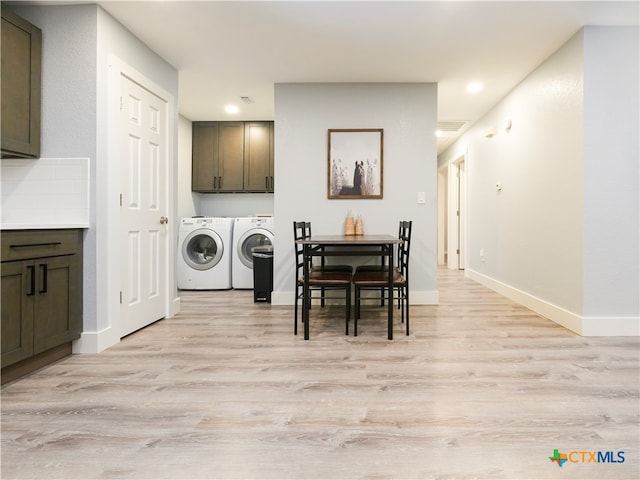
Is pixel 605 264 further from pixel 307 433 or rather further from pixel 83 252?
pixel 83 252

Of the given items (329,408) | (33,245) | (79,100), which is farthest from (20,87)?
(329,408)

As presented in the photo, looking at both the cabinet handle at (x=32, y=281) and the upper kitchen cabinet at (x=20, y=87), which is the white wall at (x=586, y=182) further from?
the upper kitchen cabinet at (x=20, y=87)

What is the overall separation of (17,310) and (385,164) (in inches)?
131

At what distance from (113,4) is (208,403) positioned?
2.60 meters

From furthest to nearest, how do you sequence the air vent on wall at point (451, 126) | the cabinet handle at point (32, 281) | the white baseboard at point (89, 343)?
1. the air vent on wall at point (451, 126)
2. the white baseboard at point (89, 343)
3. the cabinet handle at point (32, 281)

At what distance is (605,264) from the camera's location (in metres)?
3.03

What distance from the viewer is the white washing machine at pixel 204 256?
5188 mm

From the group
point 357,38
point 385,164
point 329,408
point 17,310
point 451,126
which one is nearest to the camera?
point 329,408

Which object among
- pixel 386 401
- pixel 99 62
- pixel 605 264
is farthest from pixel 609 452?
pixel 99 62

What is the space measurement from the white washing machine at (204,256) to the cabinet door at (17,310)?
3.01 meters

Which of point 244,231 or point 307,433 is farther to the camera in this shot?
point 244,231

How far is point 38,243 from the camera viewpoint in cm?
223

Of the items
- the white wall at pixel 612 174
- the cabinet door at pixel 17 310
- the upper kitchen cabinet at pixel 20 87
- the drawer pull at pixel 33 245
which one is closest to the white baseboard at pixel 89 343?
→ the cabinet door at pixel 17 310

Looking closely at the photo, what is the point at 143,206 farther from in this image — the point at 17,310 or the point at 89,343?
the point at 17,310
